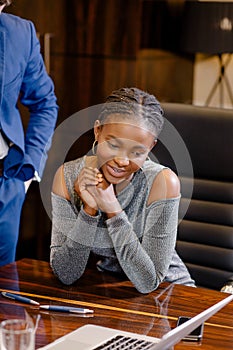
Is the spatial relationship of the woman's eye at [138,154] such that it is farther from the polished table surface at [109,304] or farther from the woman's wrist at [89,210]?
the polished table surface at [109,304]

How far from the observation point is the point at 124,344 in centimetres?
159

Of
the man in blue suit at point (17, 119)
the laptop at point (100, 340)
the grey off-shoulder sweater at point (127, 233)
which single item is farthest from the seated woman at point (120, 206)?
the man in blue suit at point (17, 119)

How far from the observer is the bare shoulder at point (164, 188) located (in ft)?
6.37

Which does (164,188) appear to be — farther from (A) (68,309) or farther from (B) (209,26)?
(B) (209,26)

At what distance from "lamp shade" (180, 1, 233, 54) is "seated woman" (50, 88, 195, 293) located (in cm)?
203

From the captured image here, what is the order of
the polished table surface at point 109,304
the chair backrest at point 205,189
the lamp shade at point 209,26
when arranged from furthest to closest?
the lamp shade at point 209,26 → the chair backrest at point 205,189 → the polished table surface at point 109,304

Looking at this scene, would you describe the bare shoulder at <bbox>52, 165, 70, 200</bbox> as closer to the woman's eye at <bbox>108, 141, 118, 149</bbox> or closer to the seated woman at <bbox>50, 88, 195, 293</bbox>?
the seated woman at <bbox>50, 88, 195, 293</bbox>

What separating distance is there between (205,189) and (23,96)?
30.8 inches

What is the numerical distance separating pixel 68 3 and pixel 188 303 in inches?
90.6

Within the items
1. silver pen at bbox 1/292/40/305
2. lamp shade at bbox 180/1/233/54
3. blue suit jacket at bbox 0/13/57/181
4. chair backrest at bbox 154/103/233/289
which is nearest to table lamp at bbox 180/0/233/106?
lamp shade at bbox 180/1/233/54

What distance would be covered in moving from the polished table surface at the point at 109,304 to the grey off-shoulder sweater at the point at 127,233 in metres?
0.04

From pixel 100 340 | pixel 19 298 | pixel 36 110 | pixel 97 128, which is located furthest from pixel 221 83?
pixel 100 340

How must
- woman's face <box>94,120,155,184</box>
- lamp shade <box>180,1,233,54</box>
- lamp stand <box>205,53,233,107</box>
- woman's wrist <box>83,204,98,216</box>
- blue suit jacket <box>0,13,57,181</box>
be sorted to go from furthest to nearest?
lamp stand <box>205,53,233,107</box> → lamp shade <box>180,1,233,54</box> → blue suit jacket <box>0,13,57,181</box> → woman's wrist <box>83,204,98,216</box> → woman's face <box>94,120,155,184</box>

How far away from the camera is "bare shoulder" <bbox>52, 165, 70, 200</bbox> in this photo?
1.98 metres
